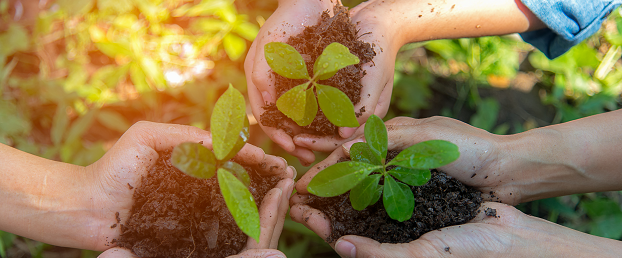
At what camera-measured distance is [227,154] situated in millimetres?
1048

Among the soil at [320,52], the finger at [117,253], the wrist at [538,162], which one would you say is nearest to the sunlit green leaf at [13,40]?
the finger at [117,253]

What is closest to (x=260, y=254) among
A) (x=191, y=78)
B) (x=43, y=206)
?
(x=43, y=206)

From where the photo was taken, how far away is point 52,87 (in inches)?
91.0

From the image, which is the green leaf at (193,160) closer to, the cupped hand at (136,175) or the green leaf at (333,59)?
the cupped hand at (136,175)

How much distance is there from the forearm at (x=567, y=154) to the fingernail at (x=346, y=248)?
2.81ft

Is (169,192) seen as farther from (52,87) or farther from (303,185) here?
(52,87)

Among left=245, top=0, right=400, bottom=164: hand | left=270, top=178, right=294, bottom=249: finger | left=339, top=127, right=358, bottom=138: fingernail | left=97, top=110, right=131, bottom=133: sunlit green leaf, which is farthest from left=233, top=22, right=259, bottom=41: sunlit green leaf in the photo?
left=270, top=178, right=294, bottom=249: finger

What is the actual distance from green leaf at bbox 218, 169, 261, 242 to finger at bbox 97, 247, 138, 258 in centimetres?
65

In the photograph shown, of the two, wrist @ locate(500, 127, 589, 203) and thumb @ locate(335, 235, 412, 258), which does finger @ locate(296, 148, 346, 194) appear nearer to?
thumb @ locate(335, 235, 412, 258)

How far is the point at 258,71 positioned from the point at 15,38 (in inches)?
84.0

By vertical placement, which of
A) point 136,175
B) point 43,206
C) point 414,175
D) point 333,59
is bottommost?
point 43,206

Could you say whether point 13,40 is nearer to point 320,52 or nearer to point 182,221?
point 182,221

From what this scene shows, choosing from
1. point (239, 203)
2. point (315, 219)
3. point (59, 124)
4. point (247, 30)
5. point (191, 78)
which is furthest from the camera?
point (191, 78)

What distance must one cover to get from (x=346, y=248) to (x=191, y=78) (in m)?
1.80
